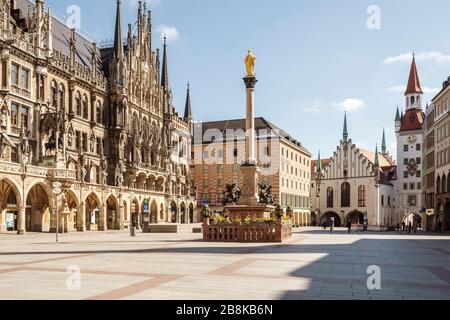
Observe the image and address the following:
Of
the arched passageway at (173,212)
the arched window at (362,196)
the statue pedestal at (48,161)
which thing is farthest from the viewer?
the arched window at (362,196)

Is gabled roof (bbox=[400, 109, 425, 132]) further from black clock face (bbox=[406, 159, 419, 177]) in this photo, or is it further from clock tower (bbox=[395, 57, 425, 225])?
black clock face (bbox=[406, 159, 419, 177])

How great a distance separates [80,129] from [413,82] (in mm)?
84902

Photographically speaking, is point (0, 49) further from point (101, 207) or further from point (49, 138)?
point (101, 207)

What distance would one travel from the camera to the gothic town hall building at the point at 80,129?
1756 inches

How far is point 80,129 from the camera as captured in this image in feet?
189

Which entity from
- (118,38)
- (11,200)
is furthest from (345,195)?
(11,200)

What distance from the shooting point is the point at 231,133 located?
325ft

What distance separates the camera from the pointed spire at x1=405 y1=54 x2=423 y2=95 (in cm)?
11494

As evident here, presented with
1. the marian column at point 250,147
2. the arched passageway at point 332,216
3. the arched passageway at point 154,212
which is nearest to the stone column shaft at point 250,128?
the marian column at point 250,147

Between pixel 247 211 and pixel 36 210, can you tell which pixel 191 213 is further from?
pixel 247 211

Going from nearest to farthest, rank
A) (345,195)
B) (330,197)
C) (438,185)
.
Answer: (438,185)
(345,195)
(330,197)

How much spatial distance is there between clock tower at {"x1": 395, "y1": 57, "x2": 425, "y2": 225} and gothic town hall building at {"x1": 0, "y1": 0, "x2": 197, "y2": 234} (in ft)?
173

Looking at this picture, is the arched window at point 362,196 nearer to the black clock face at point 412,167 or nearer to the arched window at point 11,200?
the black clock face at point 412,167
